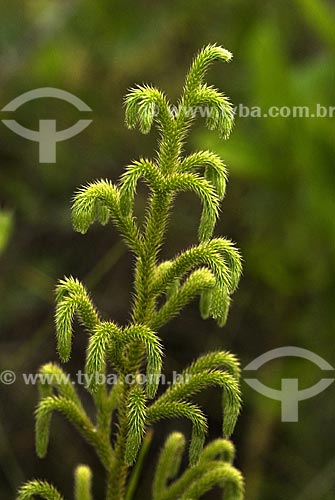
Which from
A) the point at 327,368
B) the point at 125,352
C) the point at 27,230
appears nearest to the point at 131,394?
the point at 125,352

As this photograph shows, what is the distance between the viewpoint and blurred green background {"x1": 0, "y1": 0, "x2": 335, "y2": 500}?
3344 millimetres

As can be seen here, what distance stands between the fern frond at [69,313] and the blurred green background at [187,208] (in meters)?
1.32

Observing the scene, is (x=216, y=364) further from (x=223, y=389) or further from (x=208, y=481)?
(x=208, y=481)

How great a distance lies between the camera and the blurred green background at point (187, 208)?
334 centimetres

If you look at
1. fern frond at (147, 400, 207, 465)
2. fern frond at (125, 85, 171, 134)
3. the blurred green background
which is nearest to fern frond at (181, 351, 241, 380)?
fern frond at (147, 400, 207, 465)

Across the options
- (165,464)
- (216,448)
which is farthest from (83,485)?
(216,448)

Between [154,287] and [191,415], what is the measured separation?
225 millimetres

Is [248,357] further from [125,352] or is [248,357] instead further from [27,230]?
[125,352]

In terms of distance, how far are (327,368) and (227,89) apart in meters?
1.73

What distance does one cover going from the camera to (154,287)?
1.49 metres

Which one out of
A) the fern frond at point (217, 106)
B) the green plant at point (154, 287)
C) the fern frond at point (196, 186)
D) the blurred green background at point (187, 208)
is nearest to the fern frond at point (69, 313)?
the green plant at point (154, 287)

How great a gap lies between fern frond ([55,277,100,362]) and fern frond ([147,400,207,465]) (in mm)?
183

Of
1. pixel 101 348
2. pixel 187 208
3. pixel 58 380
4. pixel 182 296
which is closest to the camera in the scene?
pixel 101 348

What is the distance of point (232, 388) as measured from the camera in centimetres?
144
